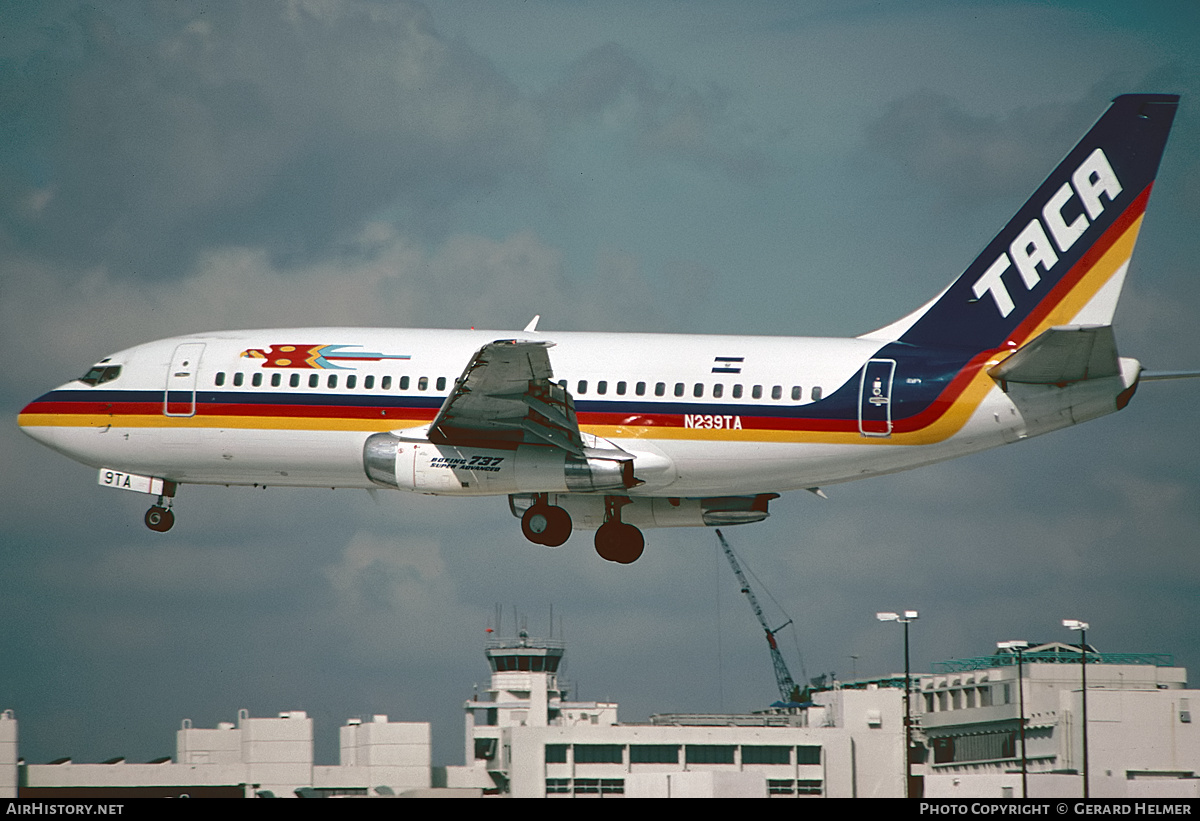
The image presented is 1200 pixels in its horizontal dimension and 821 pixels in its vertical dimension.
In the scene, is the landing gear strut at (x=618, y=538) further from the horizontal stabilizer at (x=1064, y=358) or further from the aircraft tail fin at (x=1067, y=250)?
the horizontal stabilizer at (x=1064, y=358)

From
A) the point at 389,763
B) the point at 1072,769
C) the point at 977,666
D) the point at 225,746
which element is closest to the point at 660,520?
the point at 389,763

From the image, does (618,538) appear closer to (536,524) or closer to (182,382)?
(536,524)

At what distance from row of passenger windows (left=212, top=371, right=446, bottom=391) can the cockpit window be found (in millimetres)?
3888

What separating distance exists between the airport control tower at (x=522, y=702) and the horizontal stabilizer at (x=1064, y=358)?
6206 cm

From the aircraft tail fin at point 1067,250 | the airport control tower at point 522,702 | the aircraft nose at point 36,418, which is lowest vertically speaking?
the airport control tower at point 522,702

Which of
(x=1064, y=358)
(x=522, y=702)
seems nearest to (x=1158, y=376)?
(x=1064, y=358)

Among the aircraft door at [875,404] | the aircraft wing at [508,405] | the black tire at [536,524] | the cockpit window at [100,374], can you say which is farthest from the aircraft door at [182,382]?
the aircraft door at [875,404]

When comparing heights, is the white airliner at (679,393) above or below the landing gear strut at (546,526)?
above

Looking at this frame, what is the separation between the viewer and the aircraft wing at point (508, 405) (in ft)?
135

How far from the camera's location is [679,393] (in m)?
43.5

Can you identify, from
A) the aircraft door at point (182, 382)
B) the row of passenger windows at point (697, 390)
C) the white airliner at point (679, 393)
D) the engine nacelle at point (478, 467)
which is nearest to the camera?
the white airliner at point (679, 393)

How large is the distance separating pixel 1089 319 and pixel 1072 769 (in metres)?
55.5

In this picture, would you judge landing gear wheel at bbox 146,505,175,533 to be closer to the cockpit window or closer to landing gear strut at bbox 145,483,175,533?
landing gear strut at bbox 145,483,175,533
